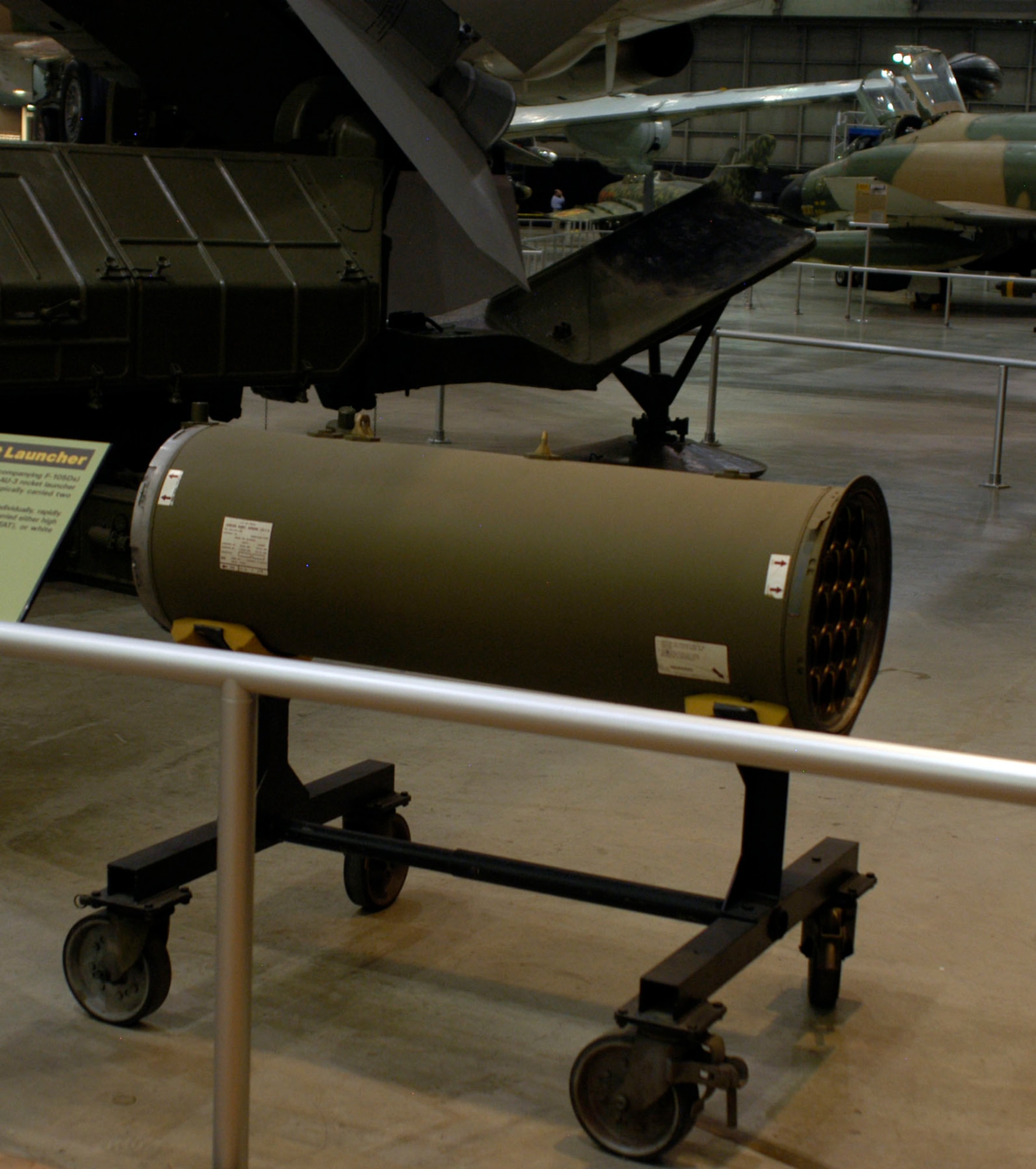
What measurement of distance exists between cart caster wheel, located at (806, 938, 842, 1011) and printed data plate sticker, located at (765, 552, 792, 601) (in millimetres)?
838

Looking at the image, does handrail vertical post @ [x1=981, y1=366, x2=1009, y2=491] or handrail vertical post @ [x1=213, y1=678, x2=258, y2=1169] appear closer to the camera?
handrail vertical post @ [x1=213, y1=678, x2=258, y2=1169]

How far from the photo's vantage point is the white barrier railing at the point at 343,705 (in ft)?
5.40

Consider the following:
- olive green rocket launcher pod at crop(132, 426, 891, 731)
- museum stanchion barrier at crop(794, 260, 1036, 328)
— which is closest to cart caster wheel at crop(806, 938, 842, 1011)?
A: olive green rocket launcher pod at crop(132, 426, 891, 731)

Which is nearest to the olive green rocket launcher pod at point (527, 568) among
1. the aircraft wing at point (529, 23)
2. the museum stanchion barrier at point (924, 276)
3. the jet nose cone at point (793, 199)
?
the aircraft wing at point (529, 23)

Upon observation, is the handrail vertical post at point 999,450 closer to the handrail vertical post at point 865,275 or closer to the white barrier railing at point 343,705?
the handrail vertical post at point 865,275

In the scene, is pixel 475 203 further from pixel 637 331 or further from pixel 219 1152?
pixel 219 1152

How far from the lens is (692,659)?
2.81 m

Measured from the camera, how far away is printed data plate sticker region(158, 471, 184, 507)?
330 centimetres

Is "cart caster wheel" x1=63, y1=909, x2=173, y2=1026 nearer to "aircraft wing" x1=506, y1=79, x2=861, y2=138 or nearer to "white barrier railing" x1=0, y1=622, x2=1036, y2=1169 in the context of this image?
"white barrier railing" x1=0, y1=622, x2=1036, y2=1169

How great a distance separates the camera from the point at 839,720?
9.88ft

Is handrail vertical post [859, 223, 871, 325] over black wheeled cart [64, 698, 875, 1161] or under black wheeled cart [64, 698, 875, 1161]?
over

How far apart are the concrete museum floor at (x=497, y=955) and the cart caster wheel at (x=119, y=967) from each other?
5 cm

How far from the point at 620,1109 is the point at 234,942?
2.81 feet

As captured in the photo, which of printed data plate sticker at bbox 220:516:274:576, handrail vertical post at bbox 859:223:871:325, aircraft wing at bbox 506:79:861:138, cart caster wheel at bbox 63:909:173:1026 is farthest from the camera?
aircraft wing at bbox 506:79:861:138
